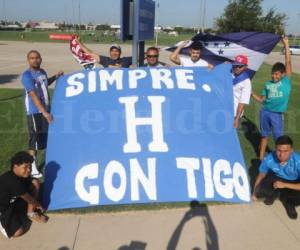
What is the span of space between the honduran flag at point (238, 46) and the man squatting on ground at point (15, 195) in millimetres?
3887

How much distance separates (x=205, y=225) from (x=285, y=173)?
3.86 ft

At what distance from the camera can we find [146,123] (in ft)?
16.5

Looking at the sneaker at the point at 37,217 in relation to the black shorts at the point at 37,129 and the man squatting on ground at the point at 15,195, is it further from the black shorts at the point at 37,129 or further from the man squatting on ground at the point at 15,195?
the black shorts at the point at 37,129

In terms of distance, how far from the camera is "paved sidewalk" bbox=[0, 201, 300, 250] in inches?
158

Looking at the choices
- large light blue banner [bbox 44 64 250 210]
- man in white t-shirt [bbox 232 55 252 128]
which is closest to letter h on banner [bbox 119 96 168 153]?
large light blue banner [bbox 44 64 250 210]

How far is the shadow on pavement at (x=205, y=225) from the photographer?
402 cm

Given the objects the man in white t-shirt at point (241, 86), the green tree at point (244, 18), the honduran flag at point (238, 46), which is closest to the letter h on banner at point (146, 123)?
the man in white t-shirt at point (241, 86)

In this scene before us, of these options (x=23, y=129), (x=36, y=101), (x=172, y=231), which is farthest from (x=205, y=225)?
(x=23, y=129)

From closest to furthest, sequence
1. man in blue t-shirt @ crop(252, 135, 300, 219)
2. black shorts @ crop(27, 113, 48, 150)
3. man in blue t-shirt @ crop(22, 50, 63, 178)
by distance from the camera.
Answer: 1. man in blue t-shirt @ crop(252, 135, 300, 219)
2. man in blue t-shirt @ crop(22, 50, 63, 178)
3. black shorts @ crop(27, 113, 48, 150)

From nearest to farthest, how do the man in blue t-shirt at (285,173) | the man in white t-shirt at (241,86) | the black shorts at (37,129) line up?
the man in blue t-shirt at (285,173), the black shorts at (37,129), the man in white t-shirt at (241,86)

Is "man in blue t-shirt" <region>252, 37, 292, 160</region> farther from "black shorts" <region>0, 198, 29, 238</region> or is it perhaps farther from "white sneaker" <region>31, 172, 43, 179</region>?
"black shorts" <region>0, 198, 29, 238</region>

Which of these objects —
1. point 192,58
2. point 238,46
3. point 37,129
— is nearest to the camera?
point 37,129

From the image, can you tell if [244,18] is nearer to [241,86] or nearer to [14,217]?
[241,86]

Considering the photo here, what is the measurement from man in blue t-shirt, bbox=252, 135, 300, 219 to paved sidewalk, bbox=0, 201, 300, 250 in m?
0.16
